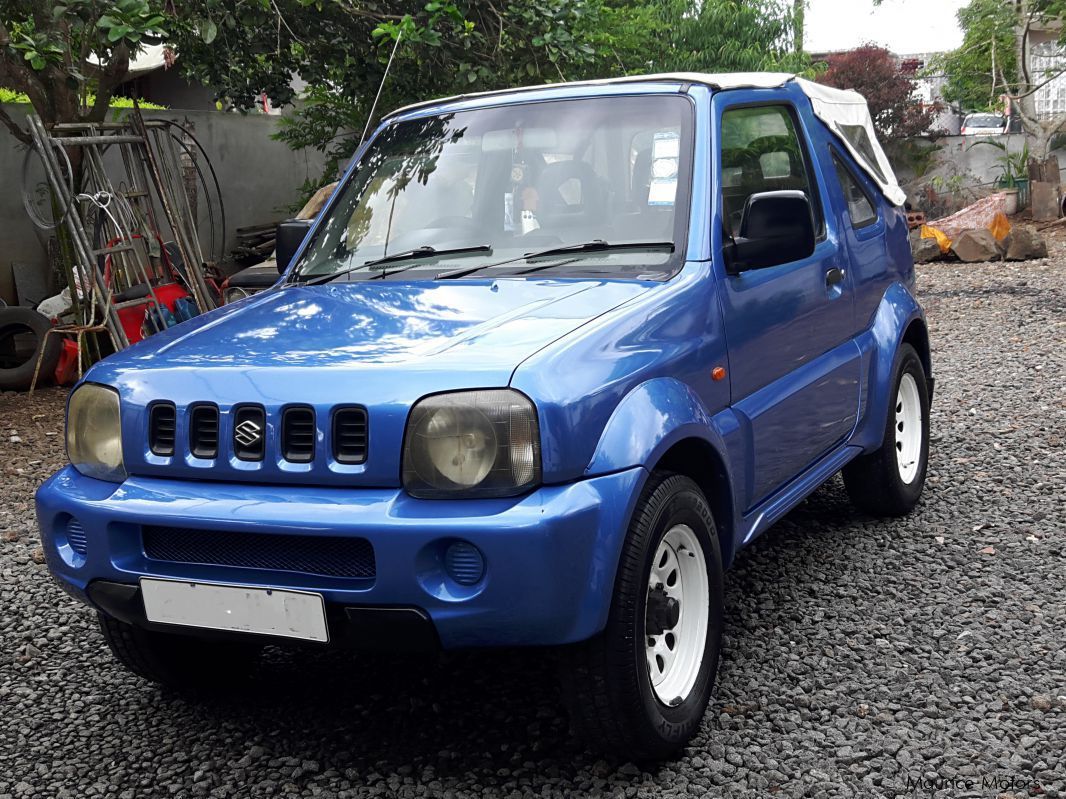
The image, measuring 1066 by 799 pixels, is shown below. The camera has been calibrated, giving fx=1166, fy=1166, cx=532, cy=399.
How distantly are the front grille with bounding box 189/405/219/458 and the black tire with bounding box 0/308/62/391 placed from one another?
20.1 feet

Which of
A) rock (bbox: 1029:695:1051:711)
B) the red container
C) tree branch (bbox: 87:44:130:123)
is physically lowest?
rock (bbox: 1029:695:1051:711)

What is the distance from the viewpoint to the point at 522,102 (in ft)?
13.2

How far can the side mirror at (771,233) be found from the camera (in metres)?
3.49

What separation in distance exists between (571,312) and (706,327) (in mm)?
484

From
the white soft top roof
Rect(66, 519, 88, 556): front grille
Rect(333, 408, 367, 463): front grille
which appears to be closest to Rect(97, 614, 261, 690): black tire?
Rect(66, 519, 88, 556): front grille

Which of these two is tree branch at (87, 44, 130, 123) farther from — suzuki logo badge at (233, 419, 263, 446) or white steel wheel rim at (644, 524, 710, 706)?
white steel wheel rim at (644, 524, 710, 706)

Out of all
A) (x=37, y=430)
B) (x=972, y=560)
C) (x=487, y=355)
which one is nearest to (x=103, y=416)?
(x=487, y=355)

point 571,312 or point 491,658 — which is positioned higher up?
point 571,312

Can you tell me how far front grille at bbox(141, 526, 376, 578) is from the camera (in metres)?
2.71

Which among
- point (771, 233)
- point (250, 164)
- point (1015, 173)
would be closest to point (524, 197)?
point (771, 233)

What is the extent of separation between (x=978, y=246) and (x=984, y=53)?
794 cm

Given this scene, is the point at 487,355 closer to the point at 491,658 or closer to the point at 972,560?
the point at 491,658

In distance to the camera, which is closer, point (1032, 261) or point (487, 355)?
point (487, 355)

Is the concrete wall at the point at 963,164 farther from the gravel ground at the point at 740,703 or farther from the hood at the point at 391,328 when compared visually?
the hood at the point at 391,328
